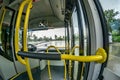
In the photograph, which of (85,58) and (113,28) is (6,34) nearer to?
(113,28)

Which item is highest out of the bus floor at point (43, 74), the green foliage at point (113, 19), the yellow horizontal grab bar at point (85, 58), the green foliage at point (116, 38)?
the green foliage at point (113, 19)

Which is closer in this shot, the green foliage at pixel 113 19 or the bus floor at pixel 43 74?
the green foliage at pixel 113 19

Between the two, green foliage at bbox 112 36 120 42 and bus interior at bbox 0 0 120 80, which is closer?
bus interior at bbox 0 0 120 80

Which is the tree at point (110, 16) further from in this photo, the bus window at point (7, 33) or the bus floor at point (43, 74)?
the bus window at point (7, 33)

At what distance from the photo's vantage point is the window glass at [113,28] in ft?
4.60

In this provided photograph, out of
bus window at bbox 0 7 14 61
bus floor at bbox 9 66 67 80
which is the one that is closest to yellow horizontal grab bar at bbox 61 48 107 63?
bus floor at bbox 9 66 67 80

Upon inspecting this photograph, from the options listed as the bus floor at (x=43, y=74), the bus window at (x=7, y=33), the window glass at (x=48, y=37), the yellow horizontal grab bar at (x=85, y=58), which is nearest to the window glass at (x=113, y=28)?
the yellow horizontal grab bar at (x=85, y=58)

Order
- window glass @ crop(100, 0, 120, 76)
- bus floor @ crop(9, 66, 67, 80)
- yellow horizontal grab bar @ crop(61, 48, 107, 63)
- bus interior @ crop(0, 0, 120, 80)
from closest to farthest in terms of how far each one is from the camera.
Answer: yellow horizontal grab bar @ crop(61, 48, 107, 63) → bus interior @ crop(0, 0, 120, 80) → window glass @ crop(100, 0, 120, 76) → bus floor @ crop(9, 66, 67, 80)

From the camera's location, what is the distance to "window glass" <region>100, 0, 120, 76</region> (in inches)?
55.2

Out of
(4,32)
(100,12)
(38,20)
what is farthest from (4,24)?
(100,12)

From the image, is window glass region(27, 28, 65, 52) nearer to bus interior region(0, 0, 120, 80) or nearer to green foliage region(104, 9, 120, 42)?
bus interior region(0, 0, 120, 80)

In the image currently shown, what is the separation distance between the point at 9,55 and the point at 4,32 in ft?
1.77

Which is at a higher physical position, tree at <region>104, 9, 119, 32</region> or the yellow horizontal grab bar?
tree at <region>104, 9, 119, 32</region>

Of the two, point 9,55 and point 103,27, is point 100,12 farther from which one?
point 9,55
